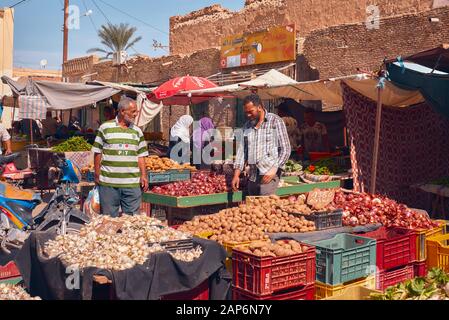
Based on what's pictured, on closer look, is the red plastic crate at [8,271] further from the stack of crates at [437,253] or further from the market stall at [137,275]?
the stack of crates at [437,253]

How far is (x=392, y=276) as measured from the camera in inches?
188

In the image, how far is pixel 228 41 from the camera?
59.4 ft

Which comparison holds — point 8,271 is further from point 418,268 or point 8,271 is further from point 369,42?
point 369,42

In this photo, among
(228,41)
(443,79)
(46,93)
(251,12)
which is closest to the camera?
(443,79)

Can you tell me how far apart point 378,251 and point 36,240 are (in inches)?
118

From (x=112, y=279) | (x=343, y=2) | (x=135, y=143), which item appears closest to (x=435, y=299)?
(x=112, y=279)

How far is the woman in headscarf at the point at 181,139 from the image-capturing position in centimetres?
1027

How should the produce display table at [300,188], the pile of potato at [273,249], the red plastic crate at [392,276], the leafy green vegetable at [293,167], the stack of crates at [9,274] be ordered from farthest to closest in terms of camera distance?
the leafy green vegetable at [293,167]
the produce display table at [300,188]
the stack of crates at [9,274]
the red plastic crate at [392,276]
the pile of potato at [273,249]

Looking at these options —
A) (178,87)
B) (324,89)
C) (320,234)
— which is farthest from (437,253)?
(178,87)

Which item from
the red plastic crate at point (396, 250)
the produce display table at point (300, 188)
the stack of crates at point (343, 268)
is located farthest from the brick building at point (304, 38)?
the stack of crates at point (343, 268)

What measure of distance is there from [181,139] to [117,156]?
181 inches

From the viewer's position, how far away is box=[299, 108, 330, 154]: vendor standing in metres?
11.2

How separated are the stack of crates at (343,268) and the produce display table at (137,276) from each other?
→ 2.59 ft
